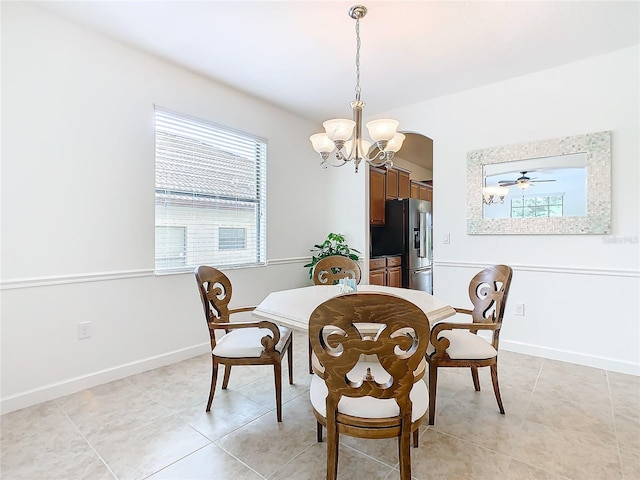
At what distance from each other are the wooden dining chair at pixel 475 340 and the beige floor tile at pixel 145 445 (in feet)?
4.47

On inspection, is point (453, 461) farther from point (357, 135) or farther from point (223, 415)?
point (357, 135)

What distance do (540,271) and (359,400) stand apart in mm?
2606

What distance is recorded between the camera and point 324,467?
160cm

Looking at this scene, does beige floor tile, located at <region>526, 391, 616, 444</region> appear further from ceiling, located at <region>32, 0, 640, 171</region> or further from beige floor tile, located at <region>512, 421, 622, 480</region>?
ceiling, located at <region>32, 0, 640, 171</region>

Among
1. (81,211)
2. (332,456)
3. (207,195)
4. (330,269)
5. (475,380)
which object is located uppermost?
(207,195)

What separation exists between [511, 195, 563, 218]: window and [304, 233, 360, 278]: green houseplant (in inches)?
72.9

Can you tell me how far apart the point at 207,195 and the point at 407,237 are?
3203 millimetres

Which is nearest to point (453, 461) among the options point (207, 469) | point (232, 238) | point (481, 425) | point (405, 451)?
point (481, 425)

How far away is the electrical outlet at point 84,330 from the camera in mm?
2412

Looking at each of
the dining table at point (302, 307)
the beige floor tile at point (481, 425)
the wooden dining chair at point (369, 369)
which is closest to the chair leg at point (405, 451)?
the wooden dining chair at point (369, 369)

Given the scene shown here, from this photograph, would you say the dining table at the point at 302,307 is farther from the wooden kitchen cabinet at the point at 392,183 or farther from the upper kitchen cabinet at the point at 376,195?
the wooden kitchen cabinet at the point at 392,183

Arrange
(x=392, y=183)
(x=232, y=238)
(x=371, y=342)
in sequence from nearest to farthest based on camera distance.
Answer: (x=371, y=342)
(x=232, y=238)
(x=392, y=183)

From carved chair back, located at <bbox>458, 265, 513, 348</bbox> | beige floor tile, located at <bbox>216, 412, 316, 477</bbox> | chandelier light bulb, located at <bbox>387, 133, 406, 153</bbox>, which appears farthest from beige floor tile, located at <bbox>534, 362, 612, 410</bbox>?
chandelier light bulb, located at <bbox>387, 133, 406, 153</bbox>

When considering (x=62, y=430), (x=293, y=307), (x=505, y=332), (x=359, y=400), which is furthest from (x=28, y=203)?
(x=505, y=332)
